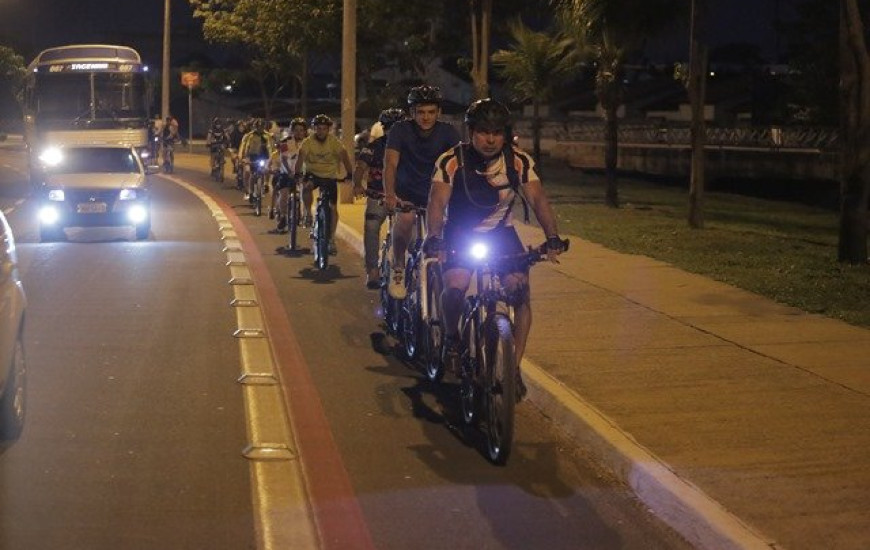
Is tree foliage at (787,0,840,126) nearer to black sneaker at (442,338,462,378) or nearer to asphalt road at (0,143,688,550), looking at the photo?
asphalt road at (0,143,688,550)

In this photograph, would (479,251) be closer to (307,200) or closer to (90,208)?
(307,200)

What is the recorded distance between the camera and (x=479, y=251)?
26.8ft

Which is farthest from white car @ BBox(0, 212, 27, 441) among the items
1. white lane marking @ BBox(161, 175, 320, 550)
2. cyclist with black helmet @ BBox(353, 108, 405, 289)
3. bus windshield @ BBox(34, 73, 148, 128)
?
bus windshield @ BBox(34, 73, 148, 128)

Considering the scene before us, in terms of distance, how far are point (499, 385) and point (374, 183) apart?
19.3ft

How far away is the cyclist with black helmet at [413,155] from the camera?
10.8 m

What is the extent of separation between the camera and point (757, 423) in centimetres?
801

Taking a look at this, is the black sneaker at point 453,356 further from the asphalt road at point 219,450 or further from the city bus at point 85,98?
the city bus at point 85,98

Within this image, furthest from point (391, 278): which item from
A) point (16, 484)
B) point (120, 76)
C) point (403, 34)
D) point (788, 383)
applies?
point (403, 34)

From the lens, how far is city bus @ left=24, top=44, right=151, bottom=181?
31.6 m

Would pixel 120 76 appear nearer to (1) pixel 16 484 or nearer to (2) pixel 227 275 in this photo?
(2) pixel 227 275

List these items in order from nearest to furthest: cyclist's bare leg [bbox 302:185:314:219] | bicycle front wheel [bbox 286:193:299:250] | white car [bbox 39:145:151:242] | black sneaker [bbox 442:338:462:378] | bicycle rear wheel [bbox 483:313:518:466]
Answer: bicycle rear wheel [bbox 483:313:518:466] < black sneaker [bbox 442:338:462:378] < cyclist's bare leg [bbox 302:185:314:219] < bicycle front wheel [bbox 286:193:299:250] < white car [bbox 39:145:151:242]

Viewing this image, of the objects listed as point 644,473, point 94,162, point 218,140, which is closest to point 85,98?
point 218,140

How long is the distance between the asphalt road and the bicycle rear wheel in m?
0.14

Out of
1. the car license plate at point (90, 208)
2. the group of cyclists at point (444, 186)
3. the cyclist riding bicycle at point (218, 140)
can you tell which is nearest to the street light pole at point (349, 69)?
the car license plate at point (90, 208)
